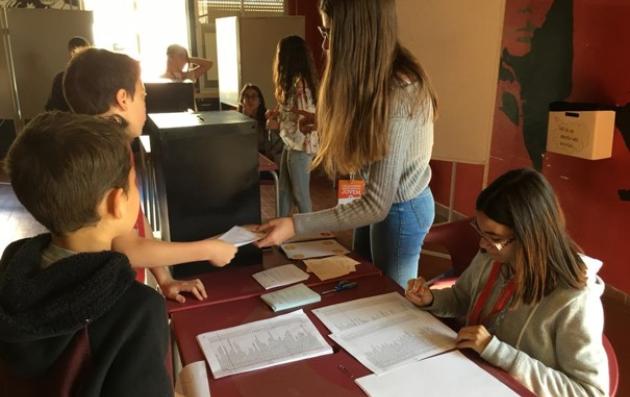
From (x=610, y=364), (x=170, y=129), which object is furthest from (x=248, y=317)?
(x=610, y=364)

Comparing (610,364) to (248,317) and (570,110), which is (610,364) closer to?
(248,317)

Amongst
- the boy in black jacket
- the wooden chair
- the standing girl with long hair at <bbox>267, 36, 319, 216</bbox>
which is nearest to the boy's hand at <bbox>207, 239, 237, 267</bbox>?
the boy in black jacket

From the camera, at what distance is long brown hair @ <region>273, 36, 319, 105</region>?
134 inches

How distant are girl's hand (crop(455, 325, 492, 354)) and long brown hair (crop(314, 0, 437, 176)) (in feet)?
1.84

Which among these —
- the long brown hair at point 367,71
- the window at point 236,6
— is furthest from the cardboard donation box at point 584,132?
the window at point 236,6

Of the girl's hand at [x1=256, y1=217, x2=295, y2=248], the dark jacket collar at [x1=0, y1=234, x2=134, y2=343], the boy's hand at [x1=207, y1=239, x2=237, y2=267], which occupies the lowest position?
the girl's hand at [x1=256, y1=217, x2=295, y2=248]

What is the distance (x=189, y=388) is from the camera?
1.07 m

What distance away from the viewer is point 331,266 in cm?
167

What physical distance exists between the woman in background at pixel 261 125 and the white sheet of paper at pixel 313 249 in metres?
2.08

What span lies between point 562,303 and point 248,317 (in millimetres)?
747

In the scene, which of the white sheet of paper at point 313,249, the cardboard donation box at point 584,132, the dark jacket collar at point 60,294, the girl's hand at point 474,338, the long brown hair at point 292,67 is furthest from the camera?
the long brown hair at point 292,67

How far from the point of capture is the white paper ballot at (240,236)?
4.63 feet

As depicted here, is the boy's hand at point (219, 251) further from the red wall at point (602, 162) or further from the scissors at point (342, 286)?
the red wall at point (602, 162)

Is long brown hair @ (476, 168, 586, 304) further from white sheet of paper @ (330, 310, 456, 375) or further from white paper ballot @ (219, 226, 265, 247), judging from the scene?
white paper ballot @ (219, 226, 265, 247)
